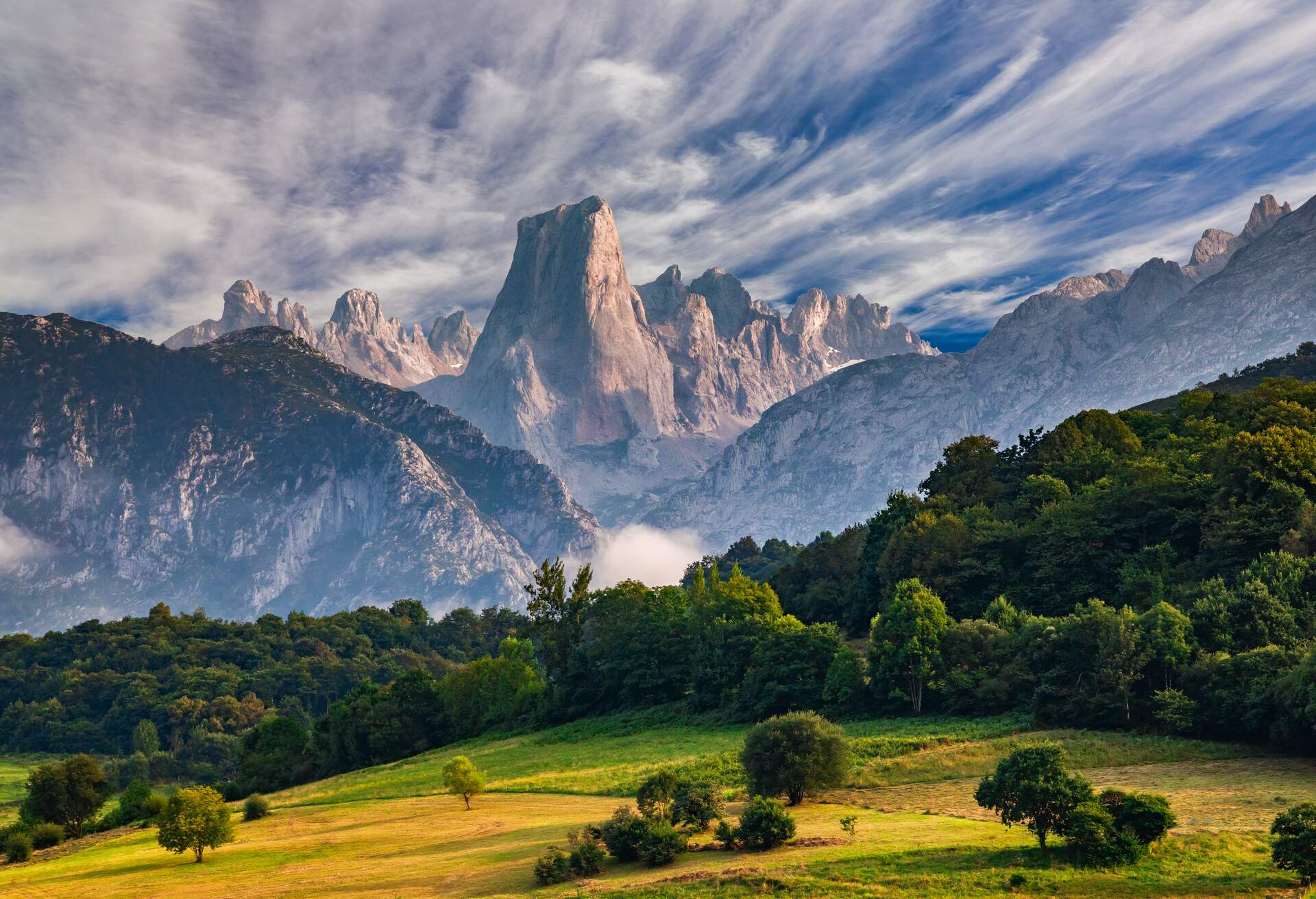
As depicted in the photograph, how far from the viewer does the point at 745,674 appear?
88.1 m

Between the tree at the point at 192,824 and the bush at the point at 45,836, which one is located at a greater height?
the tree at the point at 192,824

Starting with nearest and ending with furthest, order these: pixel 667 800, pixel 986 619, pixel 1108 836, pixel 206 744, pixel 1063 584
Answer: pixel 1108 836, pixel 667 800, pixel 986 619, pixel 1063 584, pixel 206 744

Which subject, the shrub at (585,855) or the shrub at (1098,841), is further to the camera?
the shrub at (585,855)

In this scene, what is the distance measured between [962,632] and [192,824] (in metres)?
53.9

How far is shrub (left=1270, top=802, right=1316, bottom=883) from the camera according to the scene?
27938 mm

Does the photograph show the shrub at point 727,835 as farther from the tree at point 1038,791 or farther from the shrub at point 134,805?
the shrub at point 134,805

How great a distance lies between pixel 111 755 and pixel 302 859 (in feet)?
365

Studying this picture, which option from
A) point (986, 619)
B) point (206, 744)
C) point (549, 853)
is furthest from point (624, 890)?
point (206, 744)

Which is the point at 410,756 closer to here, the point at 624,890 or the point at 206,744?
the point at 206,744

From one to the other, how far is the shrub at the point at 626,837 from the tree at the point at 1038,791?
1293 centimetres

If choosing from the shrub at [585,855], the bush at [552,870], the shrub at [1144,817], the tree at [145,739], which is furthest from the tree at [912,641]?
the tree at [145,739]

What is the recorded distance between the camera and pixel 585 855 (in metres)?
35.8

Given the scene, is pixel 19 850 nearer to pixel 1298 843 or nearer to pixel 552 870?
pixel 552 870

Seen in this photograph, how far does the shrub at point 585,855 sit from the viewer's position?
35375 millimetres
